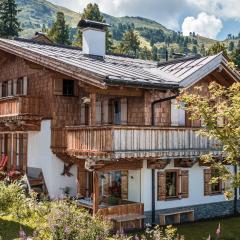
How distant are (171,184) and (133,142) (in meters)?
4.72

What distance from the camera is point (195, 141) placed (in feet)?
71.9

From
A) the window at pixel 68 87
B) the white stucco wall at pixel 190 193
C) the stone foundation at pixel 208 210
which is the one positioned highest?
the window at pixel 68 87

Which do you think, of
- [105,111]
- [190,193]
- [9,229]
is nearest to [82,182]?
[105,111]

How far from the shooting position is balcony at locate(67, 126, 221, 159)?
18.5 metres

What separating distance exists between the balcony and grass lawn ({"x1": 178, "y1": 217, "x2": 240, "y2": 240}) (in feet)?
10.6

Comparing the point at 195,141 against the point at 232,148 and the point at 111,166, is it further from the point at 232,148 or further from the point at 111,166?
the point at 232,148

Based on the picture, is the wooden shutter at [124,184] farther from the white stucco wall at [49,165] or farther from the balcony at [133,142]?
the white stucco wall at [49,165]

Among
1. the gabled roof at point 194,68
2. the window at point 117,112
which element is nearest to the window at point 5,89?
the window at point 117,112

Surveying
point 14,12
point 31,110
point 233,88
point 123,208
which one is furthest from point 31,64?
point 14,12

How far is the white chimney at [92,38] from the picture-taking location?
2600 cm

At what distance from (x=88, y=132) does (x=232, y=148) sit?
244 inches

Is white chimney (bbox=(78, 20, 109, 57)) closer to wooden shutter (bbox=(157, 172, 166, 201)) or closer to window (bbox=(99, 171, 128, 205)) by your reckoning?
window (bbox=(99, 171, 128, 205))

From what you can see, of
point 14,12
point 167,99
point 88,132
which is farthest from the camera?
point 14,12

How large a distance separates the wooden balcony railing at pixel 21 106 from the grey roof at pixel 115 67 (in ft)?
6.66
